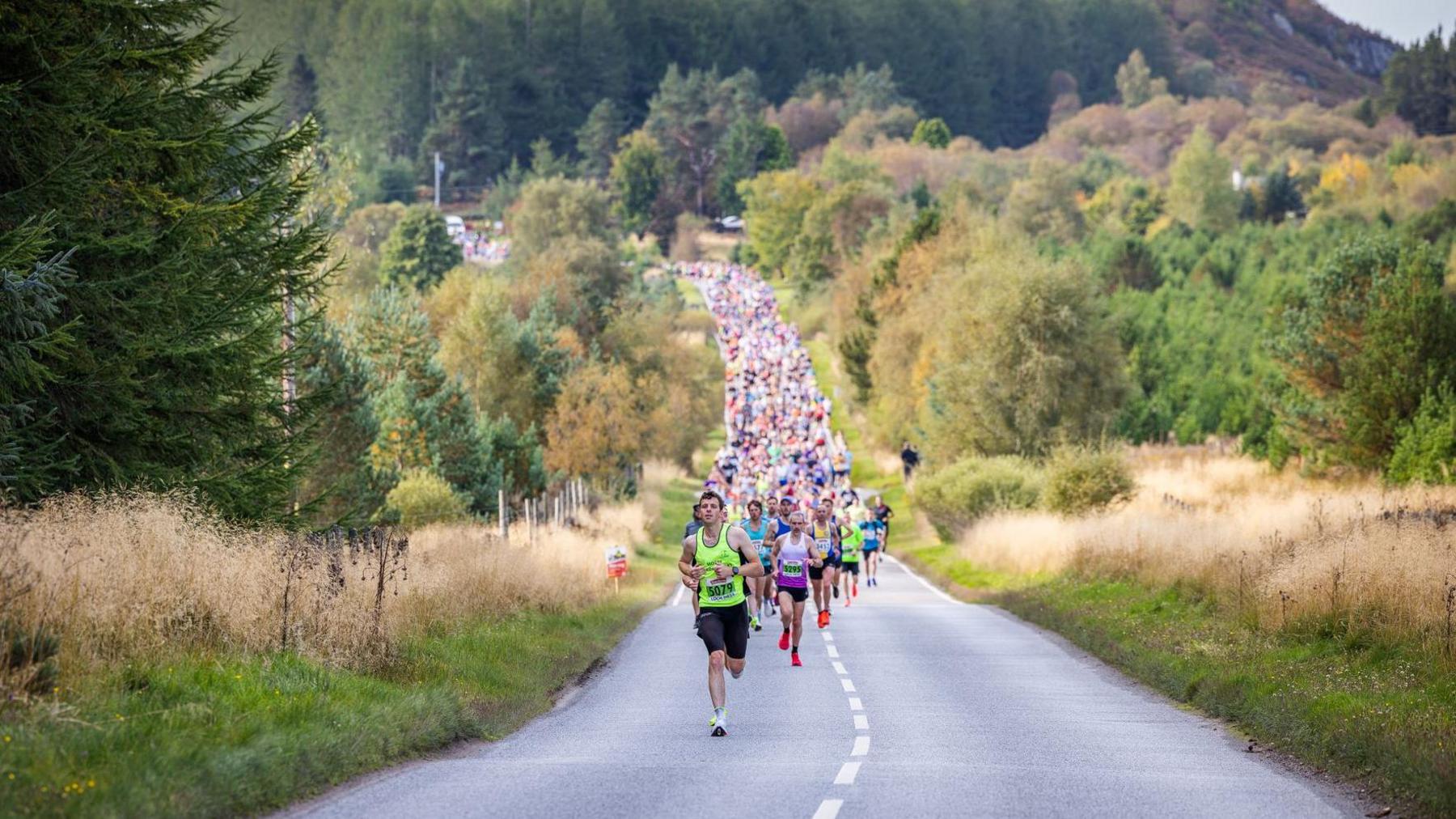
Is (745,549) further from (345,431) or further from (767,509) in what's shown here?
(345,431)

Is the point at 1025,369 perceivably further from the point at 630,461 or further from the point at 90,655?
the point at 90,655

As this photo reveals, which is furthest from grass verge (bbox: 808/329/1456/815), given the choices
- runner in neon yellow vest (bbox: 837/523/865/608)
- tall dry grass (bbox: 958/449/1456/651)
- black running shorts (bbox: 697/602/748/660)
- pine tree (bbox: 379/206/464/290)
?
pine tree (bbox: 379/206/464/290)

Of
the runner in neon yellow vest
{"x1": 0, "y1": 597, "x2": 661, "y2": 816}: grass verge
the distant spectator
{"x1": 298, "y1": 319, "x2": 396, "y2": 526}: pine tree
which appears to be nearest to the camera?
{"x1": 0, "y1": 597, "x2": 661, "y2": 816}: grass verge

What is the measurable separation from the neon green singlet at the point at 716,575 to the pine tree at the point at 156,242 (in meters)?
6.04

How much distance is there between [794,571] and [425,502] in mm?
21683

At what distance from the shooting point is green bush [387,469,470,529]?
131 feet

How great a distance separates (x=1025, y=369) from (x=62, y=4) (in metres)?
39.6

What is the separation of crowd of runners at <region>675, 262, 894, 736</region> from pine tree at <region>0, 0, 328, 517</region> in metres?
6.06

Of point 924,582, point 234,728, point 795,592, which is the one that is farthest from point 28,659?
point 924,582

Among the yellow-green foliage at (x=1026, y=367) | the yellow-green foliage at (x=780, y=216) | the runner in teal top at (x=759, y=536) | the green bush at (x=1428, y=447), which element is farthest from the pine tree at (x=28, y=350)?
the yellow-green foliage at (x=780, y=216)

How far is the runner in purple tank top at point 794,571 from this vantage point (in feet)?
68.1

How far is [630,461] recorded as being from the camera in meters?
67.9

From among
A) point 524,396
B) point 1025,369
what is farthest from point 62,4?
point 524,396

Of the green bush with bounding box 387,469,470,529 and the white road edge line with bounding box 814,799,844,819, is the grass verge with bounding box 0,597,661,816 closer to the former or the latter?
the white road edge line with bounding box 814,799,844,819
